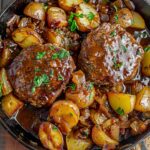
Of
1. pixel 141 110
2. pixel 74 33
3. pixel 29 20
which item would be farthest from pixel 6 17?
pixel 141 110

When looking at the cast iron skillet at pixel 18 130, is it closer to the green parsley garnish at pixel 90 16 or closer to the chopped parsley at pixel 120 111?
the chopped parsley at pixel 120 111

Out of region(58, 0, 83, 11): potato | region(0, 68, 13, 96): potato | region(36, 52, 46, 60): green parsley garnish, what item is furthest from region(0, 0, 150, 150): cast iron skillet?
region(36, 52, 46, 60): green parsley garnish

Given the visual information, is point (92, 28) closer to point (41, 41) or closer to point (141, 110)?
point (41, 41)

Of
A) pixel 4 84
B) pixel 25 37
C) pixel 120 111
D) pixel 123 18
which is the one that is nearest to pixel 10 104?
pixel 4 84

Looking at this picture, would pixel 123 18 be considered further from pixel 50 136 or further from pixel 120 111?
pixel 50 136

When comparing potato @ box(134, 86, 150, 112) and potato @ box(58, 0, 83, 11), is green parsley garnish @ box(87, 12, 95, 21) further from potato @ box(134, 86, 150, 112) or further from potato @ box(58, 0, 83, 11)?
potato @ box(134, 86, 150, 112)
